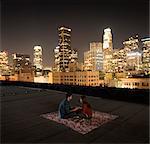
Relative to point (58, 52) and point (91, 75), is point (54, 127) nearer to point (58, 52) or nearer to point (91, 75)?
point (91, 75)

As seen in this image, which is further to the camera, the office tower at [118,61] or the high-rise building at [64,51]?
the high-rise building at [64,51]

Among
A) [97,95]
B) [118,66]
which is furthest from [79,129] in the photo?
[118,66]

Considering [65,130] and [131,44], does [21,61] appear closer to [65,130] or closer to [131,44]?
[131,44]

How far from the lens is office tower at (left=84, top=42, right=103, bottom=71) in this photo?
152 metres

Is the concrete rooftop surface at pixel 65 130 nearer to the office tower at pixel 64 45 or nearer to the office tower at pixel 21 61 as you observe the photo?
the office tower at pixel 64 45

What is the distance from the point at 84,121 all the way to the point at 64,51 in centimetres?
15439

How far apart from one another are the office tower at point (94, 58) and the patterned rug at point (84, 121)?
139 meters

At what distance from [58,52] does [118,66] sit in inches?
1869

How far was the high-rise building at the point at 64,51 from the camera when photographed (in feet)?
514

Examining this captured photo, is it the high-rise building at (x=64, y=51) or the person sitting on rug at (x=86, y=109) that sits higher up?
the high-rise building at (x=64, y=51)

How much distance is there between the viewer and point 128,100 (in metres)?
10.4

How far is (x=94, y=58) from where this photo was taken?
159750 millimetres

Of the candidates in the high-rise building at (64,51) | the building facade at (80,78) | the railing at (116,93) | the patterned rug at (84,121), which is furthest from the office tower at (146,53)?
the patterned rug at (84,121)

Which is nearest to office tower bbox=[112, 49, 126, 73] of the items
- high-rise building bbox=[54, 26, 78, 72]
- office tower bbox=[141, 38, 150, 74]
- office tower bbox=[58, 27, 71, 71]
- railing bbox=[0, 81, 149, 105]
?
office tower bbox=[141, 38, 150, 74]
